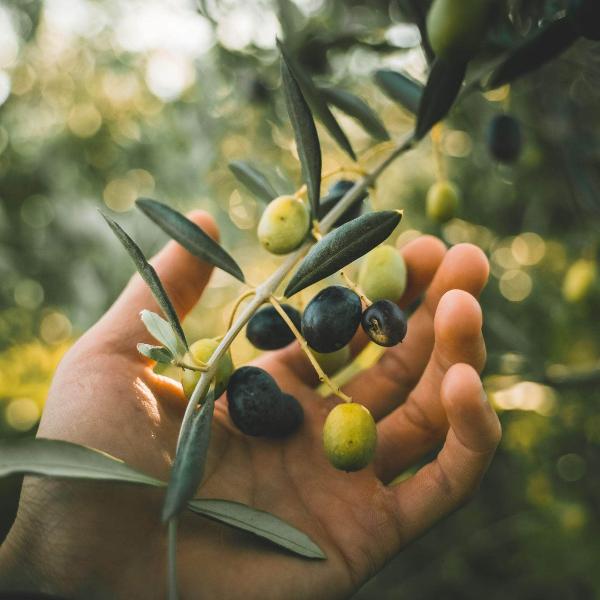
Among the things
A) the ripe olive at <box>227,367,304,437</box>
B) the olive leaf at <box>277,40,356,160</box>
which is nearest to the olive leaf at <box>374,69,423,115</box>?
the olive leaf at <box>277,40,356,160</box>

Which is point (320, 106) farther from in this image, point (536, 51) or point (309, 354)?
point (309, 354)

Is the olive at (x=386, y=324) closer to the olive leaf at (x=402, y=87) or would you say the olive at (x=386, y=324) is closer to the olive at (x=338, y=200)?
the olive at (x=338, y=200)

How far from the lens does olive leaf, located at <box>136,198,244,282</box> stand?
4.11 ft

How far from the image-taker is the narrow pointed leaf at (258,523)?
1.02 m

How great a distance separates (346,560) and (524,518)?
1636mm

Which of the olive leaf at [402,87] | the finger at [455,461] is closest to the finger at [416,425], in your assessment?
the finger at [455,461]

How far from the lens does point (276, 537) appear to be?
1037 millimetres

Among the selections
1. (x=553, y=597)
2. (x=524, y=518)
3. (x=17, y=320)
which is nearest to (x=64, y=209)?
(x=17, y=320)

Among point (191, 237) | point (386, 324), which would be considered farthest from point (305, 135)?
point (386, 324)

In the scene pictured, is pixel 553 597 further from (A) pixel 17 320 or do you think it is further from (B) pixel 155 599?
(A) pixel 17 320

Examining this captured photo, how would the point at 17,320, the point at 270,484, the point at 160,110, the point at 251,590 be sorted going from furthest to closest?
the point at 160,110, the point at 17,320, the point at 270,484, the point at 251,590

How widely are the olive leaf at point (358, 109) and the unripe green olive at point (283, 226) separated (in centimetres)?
44

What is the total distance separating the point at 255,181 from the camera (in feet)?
4.59

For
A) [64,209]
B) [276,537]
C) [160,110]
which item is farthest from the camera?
[160,110]
